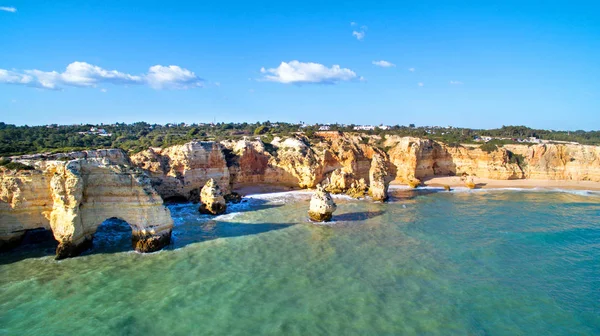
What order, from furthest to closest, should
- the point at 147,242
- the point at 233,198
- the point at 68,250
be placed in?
the point at 233,198 → the point at 147,242 → the point at 68,250

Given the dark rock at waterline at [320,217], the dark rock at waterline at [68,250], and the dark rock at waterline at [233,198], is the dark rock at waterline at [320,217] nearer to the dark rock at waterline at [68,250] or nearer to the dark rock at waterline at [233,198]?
the dark rock at waterline at [233,198]

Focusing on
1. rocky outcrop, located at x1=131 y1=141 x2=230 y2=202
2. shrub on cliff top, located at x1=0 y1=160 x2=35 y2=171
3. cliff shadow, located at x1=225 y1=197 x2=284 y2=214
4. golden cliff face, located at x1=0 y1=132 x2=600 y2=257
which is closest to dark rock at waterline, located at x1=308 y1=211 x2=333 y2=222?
cliff shadow, located at x1=225 y1=197 x2=284 y2=214

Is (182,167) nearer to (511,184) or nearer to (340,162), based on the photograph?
(340,162)

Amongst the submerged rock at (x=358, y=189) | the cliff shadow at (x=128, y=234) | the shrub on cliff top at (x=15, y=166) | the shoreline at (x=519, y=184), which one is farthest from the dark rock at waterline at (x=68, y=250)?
the shoreline at (x=519, y=184)

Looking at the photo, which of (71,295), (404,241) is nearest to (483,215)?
(404,241)

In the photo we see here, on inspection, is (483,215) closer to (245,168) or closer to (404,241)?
(404,241)

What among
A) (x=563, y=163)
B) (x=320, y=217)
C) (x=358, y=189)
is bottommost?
(x=320, y=217)

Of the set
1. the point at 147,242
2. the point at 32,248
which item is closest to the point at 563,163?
the point at 147,242

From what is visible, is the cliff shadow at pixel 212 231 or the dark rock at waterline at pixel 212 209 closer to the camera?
the cliff shadow at pixel 212 231
